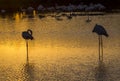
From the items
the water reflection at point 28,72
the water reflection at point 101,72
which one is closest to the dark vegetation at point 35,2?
the water reflection at point 28,72

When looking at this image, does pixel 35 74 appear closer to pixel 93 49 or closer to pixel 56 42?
pixel 93 49

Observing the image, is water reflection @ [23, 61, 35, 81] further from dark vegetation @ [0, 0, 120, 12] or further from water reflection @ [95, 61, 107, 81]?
dark vegetation @ [0, 0, 120, 12]

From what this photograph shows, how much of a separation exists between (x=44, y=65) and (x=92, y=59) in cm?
191

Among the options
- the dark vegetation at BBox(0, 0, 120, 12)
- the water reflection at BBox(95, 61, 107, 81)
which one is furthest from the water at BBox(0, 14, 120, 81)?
the dark vegetation at BBox(0, 0, 120, 12)

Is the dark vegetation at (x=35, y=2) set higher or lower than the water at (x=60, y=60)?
higher

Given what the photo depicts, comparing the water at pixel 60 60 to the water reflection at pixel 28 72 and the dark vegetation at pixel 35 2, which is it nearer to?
the water reflection at pixel 28 72

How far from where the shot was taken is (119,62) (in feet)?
50.4

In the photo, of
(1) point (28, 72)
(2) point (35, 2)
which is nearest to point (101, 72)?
(1) point (28, 72)

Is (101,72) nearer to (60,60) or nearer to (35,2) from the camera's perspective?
(60,60)

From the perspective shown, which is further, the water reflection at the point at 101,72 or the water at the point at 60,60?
the water at the point at 60,60

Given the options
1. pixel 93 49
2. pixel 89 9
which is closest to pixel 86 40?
pixel 93 49

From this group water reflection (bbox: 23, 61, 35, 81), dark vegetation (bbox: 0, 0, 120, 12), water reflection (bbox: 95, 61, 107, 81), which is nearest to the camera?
water reflection (bbox: 95, 61, 107, 81)

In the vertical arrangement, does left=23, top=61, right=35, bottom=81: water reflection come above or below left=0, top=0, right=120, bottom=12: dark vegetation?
below

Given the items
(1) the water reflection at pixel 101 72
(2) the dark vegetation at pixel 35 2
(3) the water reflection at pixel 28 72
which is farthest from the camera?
(2) the dark vegetation at pixel 35 2
